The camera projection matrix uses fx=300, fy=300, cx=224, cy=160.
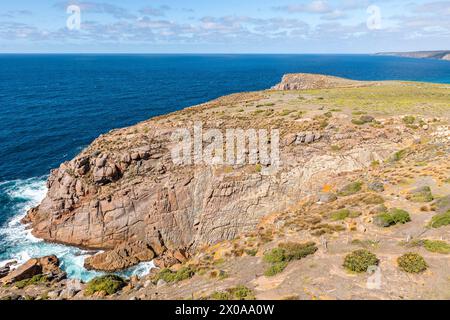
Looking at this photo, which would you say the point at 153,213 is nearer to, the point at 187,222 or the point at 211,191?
the point at 187,222

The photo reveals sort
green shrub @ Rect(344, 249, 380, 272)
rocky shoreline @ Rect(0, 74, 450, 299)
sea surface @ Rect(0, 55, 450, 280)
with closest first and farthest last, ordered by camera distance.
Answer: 1. green shrub @ Rect(344, 249, 380, 272)
2. rocky shoreline @ Rect(0, 74, 450, 299)
3. sea surface @ Rect(0, 55, 450, 280)

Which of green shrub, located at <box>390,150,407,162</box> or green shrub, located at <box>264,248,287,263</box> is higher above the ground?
green shrub, located at <box>390,150,407,162</box>

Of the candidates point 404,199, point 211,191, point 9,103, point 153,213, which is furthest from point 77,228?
point 9,103

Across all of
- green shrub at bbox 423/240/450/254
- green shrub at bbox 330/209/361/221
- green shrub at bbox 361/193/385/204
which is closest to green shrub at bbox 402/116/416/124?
green shrub at bbox 361/193/385/204

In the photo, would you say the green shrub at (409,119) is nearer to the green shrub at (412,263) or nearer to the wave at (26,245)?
the green shrub at (412,263)

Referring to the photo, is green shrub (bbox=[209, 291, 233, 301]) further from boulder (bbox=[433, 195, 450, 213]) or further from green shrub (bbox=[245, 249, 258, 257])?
boulder (bbox=[433, 195, 450, 213])

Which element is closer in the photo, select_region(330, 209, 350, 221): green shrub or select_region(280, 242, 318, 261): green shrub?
select_region(280, 242, 318, 261): green shrub
